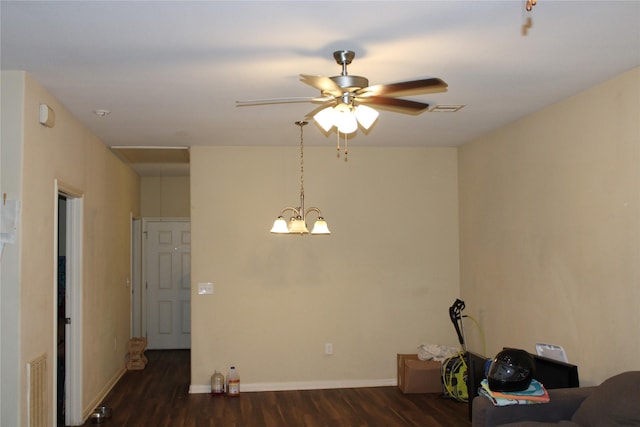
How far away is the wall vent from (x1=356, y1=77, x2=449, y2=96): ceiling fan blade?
107 inches

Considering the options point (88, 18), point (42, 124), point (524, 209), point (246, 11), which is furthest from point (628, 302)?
point (42, 124)

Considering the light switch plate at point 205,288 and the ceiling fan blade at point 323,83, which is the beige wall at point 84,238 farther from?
the ceiling fan blade at point 323,83

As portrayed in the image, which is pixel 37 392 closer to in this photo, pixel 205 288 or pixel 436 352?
pixel 205 288

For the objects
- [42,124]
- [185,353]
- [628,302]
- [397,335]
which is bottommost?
[185,353]

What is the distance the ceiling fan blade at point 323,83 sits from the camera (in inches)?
109

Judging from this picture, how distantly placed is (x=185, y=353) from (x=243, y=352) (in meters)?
2.50

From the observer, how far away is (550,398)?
3635 mm

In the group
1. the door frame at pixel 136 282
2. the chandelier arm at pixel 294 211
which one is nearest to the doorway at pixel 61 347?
the chandelier arm at pixel 294 211

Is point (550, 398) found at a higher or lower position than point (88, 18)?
lower

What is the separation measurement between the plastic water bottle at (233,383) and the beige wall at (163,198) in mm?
3482

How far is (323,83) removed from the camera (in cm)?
285

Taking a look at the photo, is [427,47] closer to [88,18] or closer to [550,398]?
[88,18]

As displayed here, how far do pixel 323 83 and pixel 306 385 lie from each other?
4.37 metres

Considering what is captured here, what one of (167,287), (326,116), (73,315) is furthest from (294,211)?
(167,287)
